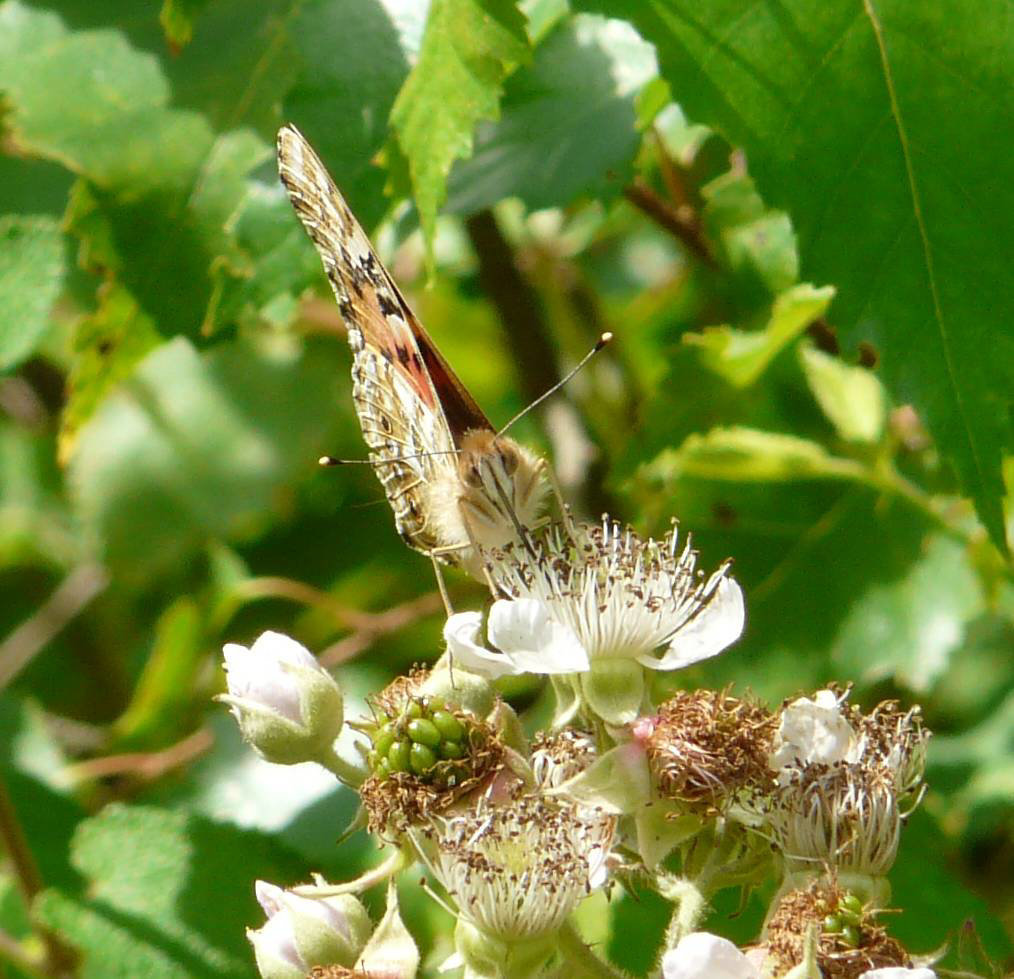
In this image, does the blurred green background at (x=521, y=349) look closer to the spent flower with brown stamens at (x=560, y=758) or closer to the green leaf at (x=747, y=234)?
the green leaf at (x=747, y=234)

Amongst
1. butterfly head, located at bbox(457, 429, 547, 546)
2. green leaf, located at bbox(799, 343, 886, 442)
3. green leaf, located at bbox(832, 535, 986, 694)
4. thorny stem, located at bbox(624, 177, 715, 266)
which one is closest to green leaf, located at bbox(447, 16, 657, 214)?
thorny stem, located at bbox(624, 177, 715, 266)

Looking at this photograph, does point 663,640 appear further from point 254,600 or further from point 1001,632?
point 254,600

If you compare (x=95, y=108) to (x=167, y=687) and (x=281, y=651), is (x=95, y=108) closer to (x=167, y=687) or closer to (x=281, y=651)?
(x=281, y=651)

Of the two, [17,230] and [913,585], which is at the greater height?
[913,585]

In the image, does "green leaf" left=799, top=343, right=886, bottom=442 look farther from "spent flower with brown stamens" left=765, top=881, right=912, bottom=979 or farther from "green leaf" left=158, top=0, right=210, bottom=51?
"spent flower with brown stamens" left=765, top=881, right=912, bottom=979

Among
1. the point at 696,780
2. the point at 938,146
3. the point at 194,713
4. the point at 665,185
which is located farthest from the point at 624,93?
the point at 194,713

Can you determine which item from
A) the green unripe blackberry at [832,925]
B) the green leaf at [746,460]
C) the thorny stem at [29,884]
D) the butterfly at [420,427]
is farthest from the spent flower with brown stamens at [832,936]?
the thorny stem at [29,884]

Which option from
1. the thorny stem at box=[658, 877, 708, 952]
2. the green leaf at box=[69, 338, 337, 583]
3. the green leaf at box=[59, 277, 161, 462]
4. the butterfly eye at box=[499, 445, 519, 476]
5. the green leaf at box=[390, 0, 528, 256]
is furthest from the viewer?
the green leaf at box=[69, 338, 337, 583]
